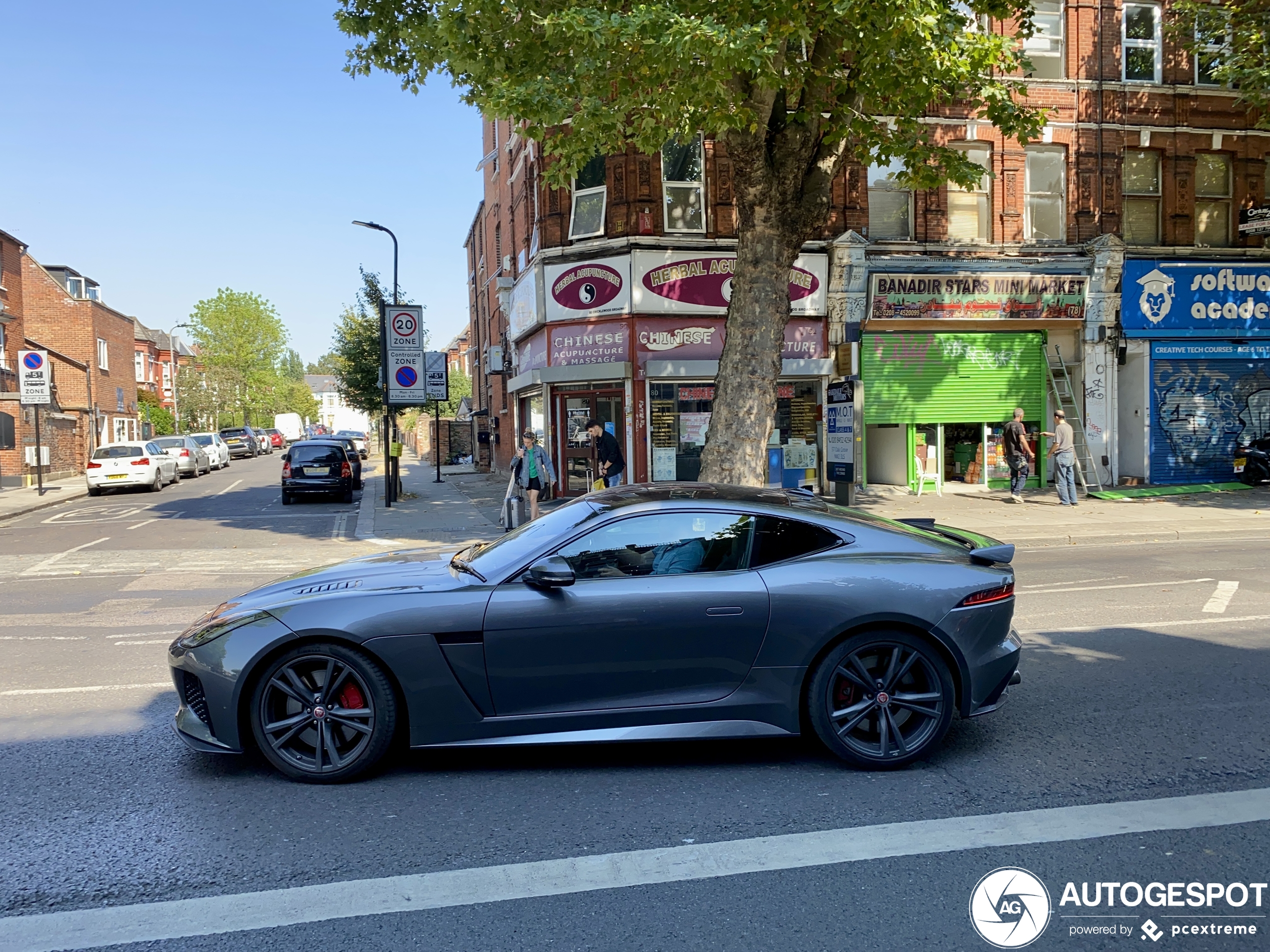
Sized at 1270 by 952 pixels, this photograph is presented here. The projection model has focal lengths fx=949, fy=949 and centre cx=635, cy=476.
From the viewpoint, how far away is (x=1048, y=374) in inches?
815

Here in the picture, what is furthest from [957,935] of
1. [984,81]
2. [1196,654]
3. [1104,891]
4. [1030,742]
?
[984,81]

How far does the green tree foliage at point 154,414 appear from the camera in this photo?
53.8 meters

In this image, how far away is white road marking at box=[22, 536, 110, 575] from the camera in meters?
12.3

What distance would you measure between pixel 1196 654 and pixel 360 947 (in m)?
6.10

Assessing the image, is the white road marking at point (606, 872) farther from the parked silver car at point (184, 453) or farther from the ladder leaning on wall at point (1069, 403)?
the parked silver car at point (184, 453)

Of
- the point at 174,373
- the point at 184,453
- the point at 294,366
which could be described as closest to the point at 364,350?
the point at 184,453

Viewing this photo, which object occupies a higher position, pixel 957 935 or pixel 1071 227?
pixel 1071 227

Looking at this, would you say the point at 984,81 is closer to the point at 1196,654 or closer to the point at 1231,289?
the point at 1196,654

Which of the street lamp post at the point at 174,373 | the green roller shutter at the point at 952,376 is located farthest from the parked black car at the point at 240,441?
the green roller shutter at the point at 952,376

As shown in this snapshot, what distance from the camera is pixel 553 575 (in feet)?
14.2

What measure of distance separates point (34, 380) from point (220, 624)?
24.8 metres

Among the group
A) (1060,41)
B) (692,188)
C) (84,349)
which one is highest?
(1060,41)

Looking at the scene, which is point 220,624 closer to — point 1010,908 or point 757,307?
point 1010,908

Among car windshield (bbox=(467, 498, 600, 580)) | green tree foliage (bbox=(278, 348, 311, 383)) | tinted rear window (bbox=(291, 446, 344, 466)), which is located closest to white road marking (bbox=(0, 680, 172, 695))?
car windshield (bbox=(467, 498, 600, 580))
